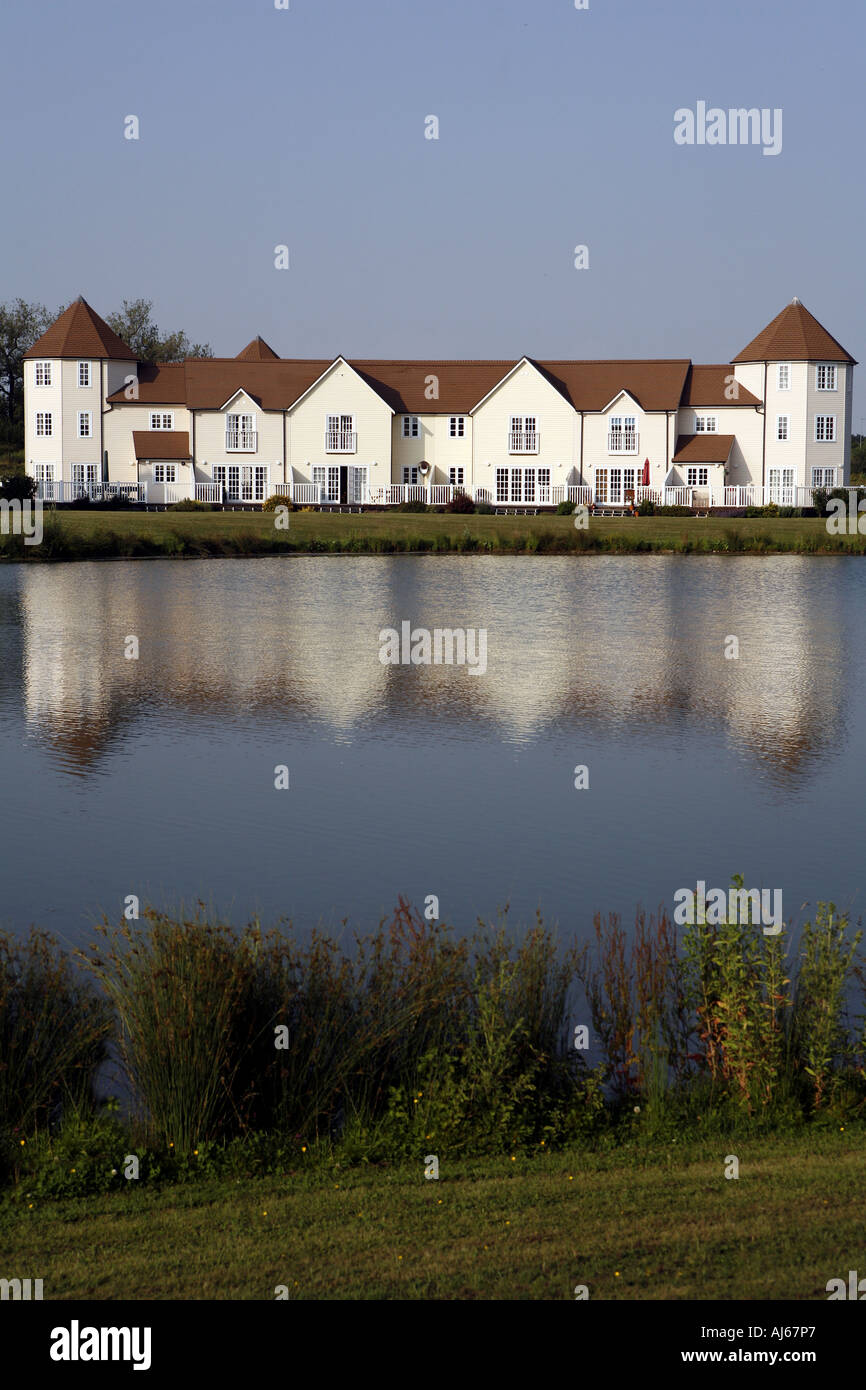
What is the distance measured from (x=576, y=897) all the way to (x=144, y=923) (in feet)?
11.2

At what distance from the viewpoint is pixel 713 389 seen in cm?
8012

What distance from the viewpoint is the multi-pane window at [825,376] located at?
259 ft

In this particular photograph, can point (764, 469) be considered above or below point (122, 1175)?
above

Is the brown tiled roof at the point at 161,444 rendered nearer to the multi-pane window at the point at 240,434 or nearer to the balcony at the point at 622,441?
the multi-pane window at the point at 240,434

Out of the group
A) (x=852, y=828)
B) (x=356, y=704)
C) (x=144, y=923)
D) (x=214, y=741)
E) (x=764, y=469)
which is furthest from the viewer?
(x=764, y=469)

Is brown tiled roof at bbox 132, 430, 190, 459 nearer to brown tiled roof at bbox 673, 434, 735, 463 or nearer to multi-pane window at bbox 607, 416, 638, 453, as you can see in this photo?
multi-pane window at bbox 607, 416, 638, 453

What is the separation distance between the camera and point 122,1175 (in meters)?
6.86

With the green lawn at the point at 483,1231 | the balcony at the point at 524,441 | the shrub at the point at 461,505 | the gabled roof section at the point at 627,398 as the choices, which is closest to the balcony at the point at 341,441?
the shrub at the point at 461,505

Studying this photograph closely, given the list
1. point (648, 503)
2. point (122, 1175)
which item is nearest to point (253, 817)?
point (122, 1175)

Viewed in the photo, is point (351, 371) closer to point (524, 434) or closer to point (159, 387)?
point (524, 434)

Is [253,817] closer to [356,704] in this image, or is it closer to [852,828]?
[852,828]

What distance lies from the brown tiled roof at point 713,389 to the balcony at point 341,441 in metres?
17.6

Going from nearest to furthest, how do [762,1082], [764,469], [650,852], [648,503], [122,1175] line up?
[122,1175] → [762,1082] → [650,852] → [648,503] → [764,469]

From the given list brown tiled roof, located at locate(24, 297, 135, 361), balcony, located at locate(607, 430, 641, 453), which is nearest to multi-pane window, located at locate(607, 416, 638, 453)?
balcony, located at locate(607, 430, 641, 453)
